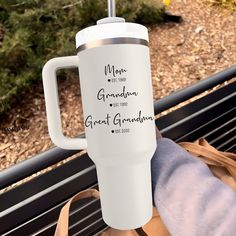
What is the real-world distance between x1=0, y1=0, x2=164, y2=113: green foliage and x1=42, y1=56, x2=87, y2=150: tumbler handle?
1.83 m

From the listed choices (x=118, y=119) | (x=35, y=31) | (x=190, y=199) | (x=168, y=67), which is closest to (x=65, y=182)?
(x=190, y=199)

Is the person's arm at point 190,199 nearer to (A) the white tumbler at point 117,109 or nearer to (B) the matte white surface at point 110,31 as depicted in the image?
(A) the white tumbler at point 117,109

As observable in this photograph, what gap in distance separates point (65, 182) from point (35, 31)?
194 cm

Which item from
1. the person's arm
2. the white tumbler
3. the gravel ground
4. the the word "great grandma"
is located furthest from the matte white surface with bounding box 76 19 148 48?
the gravel ground

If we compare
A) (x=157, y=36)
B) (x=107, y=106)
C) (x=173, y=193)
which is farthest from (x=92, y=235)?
(x=157, y=36)

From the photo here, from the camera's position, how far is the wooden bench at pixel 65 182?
896mm

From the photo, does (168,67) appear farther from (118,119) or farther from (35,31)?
(118,119)

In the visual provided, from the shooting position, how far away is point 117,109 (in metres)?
0.61

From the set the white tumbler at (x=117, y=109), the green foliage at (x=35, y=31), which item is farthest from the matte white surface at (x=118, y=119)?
the green foliage at (x=35, y=31)

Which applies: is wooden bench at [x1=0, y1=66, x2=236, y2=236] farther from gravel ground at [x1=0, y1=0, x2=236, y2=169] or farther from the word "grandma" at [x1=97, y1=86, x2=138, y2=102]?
gravel ground at [x1=0, y1=0, x2=236, y2=169]

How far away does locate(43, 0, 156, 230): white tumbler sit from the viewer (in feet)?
1.96

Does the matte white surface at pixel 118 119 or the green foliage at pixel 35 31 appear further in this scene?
the green foliage at pixel 35 31

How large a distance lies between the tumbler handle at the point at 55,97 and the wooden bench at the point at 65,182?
195mm

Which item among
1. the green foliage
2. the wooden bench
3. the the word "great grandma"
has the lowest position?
the green foliage
